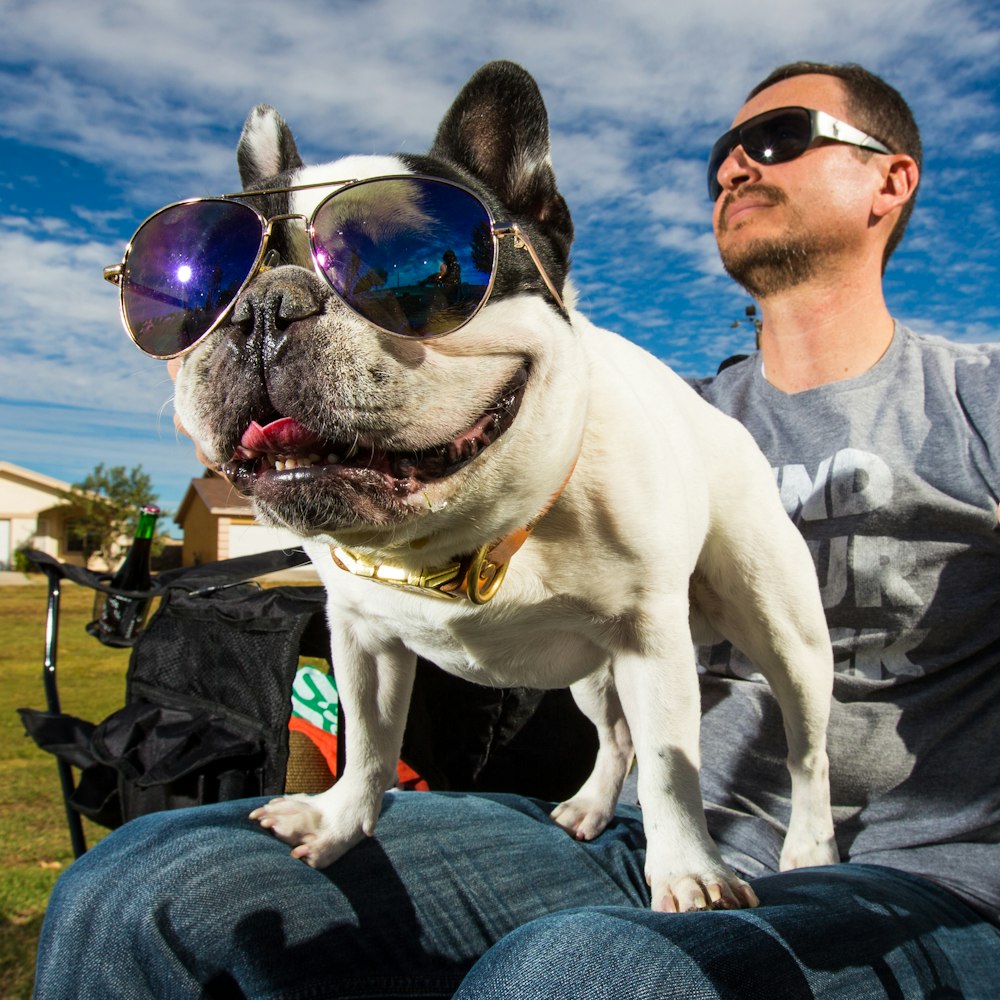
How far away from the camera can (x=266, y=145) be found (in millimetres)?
1711

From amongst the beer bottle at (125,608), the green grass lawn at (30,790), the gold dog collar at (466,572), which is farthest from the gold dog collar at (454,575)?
the green grass lawn at (30,790)

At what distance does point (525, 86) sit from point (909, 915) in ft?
5.05

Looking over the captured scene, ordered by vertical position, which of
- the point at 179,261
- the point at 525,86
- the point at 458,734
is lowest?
the point at 458,734

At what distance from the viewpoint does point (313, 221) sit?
4.20 feet

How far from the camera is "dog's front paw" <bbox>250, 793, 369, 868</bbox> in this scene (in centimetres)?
161

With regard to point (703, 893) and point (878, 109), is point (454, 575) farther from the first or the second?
point (878, 109)

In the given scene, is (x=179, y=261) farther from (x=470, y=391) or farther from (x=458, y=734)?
(x=458, y=734)

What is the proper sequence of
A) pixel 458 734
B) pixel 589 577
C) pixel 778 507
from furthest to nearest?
1. pixel 458 734
2. pixel 778 507
3. pixel 589 577

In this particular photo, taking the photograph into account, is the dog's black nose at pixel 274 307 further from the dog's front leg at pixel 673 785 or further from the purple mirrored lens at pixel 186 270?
the dog's front leg at pixel 673 785

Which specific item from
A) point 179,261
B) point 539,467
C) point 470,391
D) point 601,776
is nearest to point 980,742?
point 601,776

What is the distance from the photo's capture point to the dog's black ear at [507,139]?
153 centimetres

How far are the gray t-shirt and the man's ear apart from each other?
1.61 ft

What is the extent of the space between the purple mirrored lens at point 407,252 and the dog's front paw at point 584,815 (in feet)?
4.01

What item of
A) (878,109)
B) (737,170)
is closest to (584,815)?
(737,170)
